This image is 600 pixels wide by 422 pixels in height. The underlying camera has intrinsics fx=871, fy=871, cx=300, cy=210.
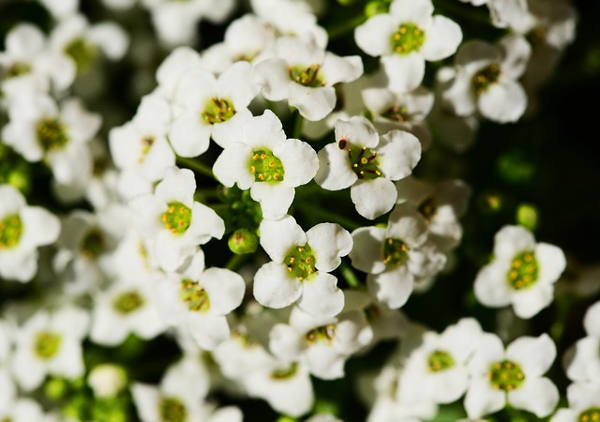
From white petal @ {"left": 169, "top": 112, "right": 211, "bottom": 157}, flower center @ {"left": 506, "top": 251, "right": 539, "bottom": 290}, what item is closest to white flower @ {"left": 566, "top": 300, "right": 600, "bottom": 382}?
flower center @ {"left": 506, "top": 251, "right": 539, "bottom": 290}

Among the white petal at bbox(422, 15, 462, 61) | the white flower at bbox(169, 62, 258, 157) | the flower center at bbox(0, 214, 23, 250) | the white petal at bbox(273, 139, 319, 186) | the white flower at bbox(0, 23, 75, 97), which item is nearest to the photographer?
the white petal at bbox(273, 139, 319, 186)

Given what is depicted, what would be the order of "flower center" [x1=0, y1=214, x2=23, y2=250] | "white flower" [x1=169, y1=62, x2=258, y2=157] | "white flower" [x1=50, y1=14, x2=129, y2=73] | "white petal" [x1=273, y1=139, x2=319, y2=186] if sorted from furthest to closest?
"white flower" [x1=50, y1=14, x2=129, y2=73], "flower center" [x1=0, y1=214, x2=23, y2=250], "white flower" [x1=169, y1=62, x2=258, y2=157], "white petal" [x1=273, y1=139, x2=319, y2=186]

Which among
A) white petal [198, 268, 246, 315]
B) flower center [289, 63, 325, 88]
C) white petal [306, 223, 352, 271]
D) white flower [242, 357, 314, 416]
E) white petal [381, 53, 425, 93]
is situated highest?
flower center [289, 63, 325, 88]

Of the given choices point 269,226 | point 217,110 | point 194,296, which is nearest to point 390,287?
point 269,226

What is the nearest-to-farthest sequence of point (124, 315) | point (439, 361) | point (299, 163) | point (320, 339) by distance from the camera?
point (299, 163) → point (320, 339) → point (439, 361) → point (124, 315)

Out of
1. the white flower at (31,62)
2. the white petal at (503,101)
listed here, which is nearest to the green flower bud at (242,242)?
the white petal at (503,101)

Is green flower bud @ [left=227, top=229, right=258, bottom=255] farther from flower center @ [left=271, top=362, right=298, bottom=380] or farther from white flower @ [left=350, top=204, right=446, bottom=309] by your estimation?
flower center @ [left=271, top=362, right=298, bottom=380]

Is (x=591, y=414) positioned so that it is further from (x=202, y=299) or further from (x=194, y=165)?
(x=194, y=165)
